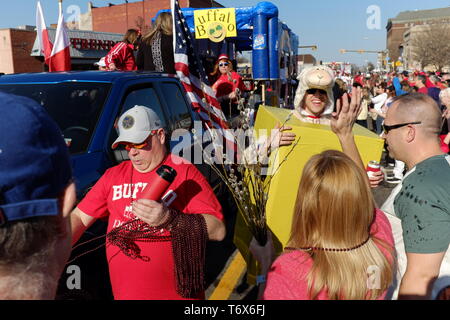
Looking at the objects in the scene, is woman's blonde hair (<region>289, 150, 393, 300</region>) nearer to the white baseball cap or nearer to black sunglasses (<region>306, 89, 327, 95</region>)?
the white baseball cap

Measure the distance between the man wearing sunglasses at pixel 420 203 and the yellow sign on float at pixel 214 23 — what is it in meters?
9.63

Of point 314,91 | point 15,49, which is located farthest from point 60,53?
point 15,49

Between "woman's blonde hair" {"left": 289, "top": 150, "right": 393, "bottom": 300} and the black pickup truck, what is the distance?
1.49m

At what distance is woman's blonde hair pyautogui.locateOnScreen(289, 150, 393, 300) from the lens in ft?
4.81

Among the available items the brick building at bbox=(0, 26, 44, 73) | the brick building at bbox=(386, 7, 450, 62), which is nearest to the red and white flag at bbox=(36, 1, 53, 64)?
the brick building at bbox=(0, 26, 44, 73)

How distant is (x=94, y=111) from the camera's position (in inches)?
124

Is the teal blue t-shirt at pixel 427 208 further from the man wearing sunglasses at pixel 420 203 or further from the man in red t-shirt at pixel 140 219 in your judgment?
the man in red t-shirt at pixel 140 219

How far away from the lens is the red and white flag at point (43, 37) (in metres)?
6.16

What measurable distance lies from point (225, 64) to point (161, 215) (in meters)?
6.42

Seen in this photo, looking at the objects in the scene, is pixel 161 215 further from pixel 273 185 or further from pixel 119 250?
pixel 273 185

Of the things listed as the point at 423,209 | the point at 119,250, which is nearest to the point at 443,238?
the point at 423,209

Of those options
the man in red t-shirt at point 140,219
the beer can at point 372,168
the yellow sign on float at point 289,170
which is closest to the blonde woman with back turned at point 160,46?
the man in red t-shirt at point 140,219

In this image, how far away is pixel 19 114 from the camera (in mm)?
913
